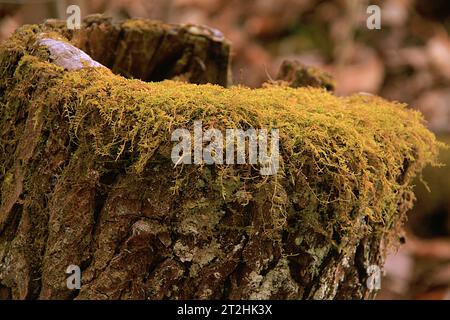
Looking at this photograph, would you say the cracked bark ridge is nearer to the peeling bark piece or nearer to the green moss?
the peeling bark piece

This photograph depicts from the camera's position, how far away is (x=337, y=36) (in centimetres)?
740

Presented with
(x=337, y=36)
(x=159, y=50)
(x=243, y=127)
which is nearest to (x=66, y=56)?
(x=243, y=127)

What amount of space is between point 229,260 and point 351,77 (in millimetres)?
5455

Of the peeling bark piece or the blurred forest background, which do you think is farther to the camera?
the blurred forest background

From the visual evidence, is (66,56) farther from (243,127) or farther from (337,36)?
(337,36)

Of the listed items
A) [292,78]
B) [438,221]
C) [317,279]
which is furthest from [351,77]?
[317,279]

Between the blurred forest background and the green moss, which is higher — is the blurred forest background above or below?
above

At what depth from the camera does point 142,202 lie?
189 cm

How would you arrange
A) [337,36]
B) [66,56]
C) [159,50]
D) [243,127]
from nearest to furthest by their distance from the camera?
[243,127], [66,56], [159,50], [337,36]

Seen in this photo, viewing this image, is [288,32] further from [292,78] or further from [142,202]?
[142,202]

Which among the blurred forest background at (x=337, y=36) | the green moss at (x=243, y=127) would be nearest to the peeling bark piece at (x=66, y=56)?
the green moss at (x=243, y=127)

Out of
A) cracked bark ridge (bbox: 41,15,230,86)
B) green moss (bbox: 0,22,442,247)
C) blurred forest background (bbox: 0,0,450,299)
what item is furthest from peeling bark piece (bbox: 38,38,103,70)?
blurred forest background (bbox: 0,0,450,299)

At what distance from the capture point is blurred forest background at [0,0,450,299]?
691cm

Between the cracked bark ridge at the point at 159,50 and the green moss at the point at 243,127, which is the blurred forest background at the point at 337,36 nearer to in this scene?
Answer: the cracked bark ridge at the point at 159,50
